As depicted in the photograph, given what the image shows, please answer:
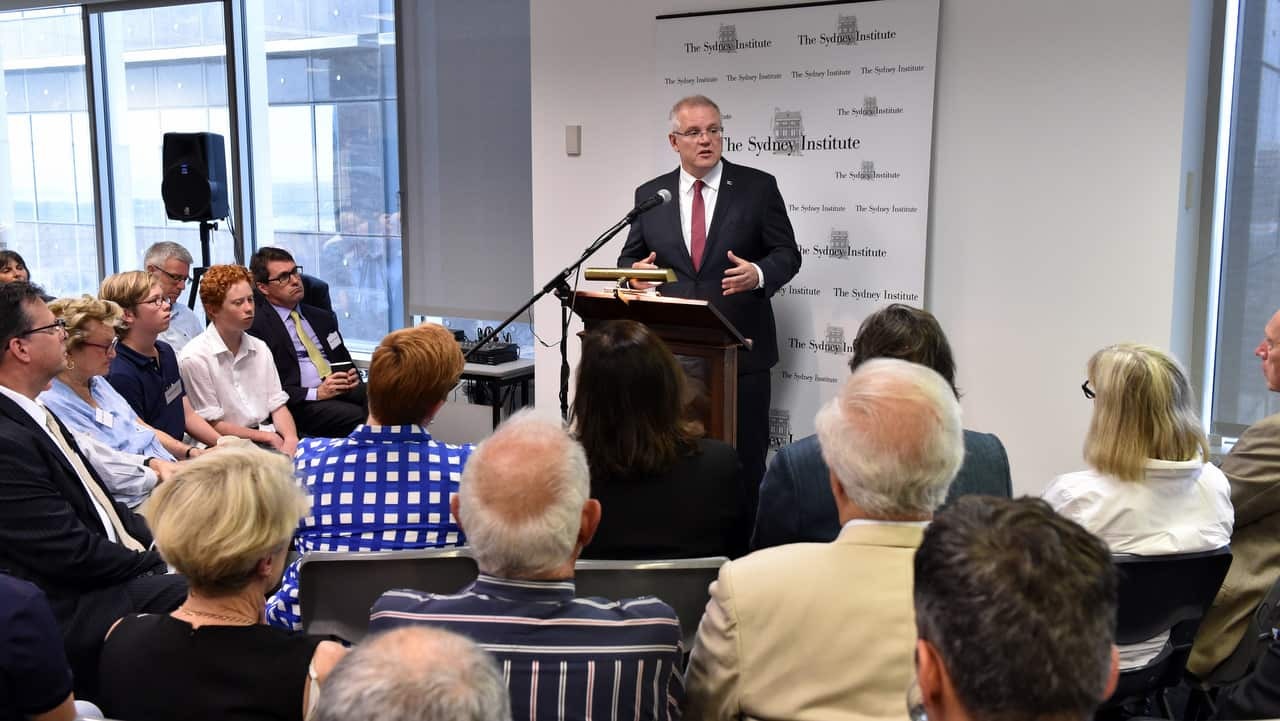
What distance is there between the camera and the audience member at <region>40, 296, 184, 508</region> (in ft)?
11.1

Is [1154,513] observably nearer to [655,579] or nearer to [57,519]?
[655,579]

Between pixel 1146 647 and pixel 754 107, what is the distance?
3400 millimetres

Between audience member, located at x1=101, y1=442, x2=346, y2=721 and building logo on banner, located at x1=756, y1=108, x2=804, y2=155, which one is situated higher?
building logo on banner, located at x1=756, y1=108, x2=804, y2=155

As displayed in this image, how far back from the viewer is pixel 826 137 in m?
5.03

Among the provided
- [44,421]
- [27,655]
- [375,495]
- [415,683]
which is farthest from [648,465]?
[44,421]

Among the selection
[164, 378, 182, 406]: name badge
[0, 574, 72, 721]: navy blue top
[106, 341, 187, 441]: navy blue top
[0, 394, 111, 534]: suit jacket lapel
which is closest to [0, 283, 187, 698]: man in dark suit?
[0, 394, 111, 534]: suit jacket lapel

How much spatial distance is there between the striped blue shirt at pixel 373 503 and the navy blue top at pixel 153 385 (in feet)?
5.99

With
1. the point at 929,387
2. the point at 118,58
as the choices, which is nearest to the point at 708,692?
the point at 929,387

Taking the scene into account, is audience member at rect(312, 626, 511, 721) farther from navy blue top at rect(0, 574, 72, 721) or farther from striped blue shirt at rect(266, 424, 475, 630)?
striped blue shirt at rect(266, 424, 475, 630)

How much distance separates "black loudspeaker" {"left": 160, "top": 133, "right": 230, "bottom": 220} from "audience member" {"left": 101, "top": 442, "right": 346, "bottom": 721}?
603cm

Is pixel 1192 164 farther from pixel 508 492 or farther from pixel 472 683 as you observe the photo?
pixel 472 683

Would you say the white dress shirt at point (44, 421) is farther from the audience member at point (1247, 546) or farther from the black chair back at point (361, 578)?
the audience member at point (1247, 546)

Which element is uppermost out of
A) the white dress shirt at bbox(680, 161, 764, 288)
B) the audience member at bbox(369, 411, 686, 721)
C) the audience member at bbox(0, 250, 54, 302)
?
the white dress shirt at bbox(680, 161, 764, 288)

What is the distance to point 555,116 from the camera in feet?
19.1
